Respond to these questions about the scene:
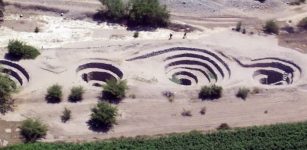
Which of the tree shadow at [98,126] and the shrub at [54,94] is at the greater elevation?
the shrub at [54,94]

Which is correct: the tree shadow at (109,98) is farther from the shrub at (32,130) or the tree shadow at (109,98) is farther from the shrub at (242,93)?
the shrub at (242,93)

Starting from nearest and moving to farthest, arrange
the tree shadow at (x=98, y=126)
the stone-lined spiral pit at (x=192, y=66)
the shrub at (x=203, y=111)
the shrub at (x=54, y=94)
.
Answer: the tree shadow at (x=98, y=126) → the shrub at (x=54, y=94) → the shrub at (x=203, y=111) → the stone-lined spiral pit at (x=192, y=66)

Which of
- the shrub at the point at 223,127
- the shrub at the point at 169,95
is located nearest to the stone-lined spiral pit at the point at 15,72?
the shrub at the point at 169,95

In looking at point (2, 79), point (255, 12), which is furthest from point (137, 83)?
point (255, 12)

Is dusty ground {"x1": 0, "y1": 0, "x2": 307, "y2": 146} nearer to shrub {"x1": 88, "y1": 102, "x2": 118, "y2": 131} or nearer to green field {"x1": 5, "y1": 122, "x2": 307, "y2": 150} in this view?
shrub {"x1": 88, "y1": 102, "x2": 118, "y2": 131}

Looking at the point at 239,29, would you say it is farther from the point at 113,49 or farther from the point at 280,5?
the point at 113,49

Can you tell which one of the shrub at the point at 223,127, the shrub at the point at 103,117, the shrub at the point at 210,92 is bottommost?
the shrub at the point at 223,127

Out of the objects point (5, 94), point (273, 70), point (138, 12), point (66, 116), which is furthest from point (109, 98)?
point (273, 70)

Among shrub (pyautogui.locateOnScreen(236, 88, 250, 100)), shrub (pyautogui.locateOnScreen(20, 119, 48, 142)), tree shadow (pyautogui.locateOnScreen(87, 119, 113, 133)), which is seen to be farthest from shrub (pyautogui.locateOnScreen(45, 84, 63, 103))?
shrub (pyautogui.locateOnScreen(236, 88, 250, 100))
